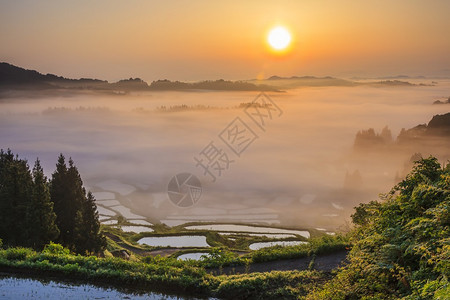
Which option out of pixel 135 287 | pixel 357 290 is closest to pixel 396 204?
pixel 357 290

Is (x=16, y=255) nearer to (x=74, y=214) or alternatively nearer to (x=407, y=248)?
(x=407, y=248)

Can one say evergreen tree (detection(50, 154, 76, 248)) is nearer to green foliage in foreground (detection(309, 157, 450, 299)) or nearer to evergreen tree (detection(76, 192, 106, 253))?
evergreen tree (detection(76, 192, 106, 253))

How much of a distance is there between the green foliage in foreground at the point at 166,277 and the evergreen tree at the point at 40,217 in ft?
32.8

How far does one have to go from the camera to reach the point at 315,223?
124 meters

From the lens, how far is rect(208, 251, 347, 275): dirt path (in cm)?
1780

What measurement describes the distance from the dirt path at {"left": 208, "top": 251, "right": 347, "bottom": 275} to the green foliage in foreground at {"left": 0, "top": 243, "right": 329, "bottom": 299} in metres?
2.89

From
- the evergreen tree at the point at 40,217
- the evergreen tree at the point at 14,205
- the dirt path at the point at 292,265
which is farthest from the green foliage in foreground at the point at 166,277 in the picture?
the evergreen tree at the point at 14,205

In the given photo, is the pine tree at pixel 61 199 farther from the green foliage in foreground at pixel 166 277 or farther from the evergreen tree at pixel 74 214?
the green foliage in foreground at pixel 166 277

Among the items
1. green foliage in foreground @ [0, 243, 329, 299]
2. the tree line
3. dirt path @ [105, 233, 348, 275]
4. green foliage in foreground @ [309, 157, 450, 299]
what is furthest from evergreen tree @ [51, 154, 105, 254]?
green foliage in foreground @ [309, 157, 450, 299]

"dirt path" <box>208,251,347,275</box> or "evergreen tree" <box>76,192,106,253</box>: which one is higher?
"dirt path" <box>208,251,347,275</box>

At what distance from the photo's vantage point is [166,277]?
13.6m

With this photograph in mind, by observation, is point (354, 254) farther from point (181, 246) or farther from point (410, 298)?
point (181, 246)

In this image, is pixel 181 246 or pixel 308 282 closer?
pixel 308 282

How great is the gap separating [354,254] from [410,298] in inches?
153
